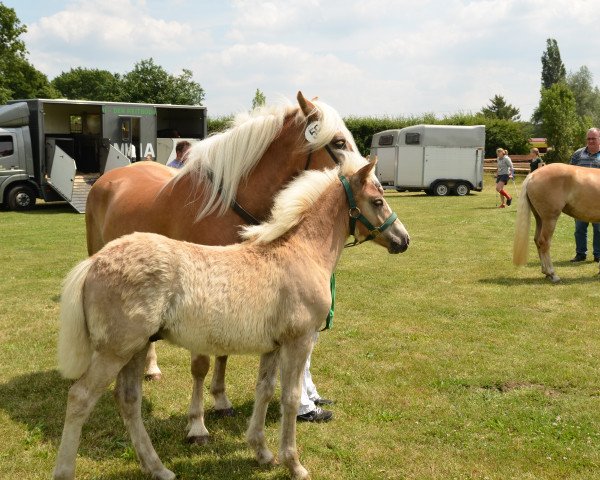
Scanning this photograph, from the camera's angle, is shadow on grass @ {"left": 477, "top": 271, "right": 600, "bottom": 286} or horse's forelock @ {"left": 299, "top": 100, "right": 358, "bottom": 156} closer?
horse's forelock @ {"left": 299, "top": 100, "right": 358, "bottom": 156}

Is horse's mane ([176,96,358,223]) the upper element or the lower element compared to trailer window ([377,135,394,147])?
lower

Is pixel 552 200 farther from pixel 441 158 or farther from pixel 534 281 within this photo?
pixel 441 158

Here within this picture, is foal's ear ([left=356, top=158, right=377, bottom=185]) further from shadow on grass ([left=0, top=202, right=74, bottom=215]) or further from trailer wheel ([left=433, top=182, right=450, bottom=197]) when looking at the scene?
trailer wheel ([left=433, top=182, right=450, bottom=197])

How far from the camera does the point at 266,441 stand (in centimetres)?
399

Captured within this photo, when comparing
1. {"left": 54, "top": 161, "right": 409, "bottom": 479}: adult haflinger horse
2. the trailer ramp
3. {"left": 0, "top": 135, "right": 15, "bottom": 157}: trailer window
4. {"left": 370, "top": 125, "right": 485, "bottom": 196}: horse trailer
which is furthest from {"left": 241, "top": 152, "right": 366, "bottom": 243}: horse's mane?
{"left": 370, "top": 125, "right": 485, "bottom": 196}: horse trailer

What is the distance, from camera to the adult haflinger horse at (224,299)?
9.98 feet

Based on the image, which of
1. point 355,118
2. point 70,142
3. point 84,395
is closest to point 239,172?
point 84,395

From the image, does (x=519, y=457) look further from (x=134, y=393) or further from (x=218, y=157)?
(x=218, y=157)

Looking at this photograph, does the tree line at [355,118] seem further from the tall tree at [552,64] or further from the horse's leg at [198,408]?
the horse's leg at [198,408]

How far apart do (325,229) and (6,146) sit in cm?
1878

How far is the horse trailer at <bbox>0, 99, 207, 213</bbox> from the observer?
19.1 m

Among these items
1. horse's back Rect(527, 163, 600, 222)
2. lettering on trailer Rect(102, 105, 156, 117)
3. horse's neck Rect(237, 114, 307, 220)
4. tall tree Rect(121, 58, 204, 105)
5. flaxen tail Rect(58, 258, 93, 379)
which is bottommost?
flaxen tail Rect(58, 258, 93, 379)

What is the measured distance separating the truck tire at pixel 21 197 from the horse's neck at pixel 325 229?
743 inches

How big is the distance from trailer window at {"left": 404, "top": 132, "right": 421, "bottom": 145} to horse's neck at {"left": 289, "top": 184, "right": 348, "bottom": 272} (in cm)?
2317
